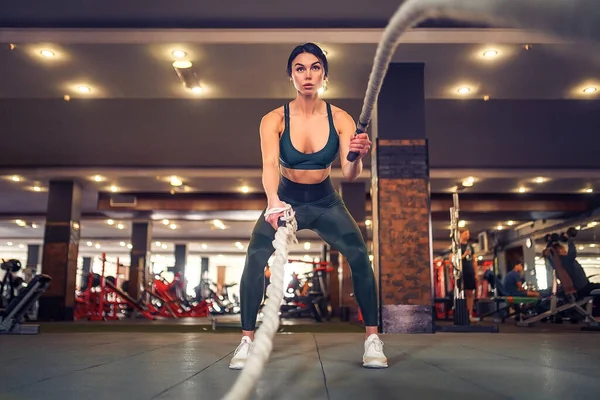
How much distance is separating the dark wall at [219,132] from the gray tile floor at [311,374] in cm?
464

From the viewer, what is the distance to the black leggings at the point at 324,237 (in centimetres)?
220

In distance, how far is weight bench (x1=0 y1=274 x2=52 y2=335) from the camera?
5.02 metres

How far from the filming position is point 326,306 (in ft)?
32.3

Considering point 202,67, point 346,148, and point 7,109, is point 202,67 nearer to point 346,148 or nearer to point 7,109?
point 7,109

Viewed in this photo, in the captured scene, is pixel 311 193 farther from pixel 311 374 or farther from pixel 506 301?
pixel 506 301

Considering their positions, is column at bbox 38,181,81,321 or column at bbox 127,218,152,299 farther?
column at bbox 127,218,152,299

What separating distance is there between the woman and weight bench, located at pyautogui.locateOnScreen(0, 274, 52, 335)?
150 inches

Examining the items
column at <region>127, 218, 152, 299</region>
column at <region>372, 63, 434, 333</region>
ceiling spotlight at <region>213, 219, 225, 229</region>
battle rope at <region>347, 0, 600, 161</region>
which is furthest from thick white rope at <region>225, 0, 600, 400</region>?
ceiling spotlight at <region>213, 219, 225, 229</region>

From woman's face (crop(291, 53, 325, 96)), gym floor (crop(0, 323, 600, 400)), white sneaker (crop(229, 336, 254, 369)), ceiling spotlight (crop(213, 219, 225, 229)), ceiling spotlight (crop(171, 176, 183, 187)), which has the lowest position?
gym floor (crop(0, 323, 600, 400))

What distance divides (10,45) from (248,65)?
2.36 metres

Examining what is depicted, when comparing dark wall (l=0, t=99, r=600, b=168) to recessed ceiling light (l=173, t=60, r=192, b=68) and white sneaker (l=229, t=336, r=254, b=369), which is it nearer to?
recessed ceiling light (l=173, t=60, r=192, b=68)

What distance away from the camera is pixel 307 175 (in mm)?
2221

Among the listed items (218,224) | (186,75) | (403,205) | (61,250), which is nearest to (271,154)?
(403,205)

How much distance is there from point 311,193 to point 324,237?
20cm
